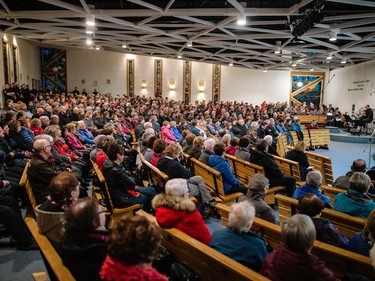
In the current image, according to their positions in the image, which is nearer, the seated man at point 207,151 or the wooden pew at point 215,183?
the wooden pew at point 215,183

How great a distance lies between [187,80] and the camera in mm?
22078

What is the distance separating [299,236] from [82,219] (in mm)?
1255

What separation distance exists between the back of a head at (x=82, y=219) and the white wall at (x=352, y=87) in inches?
715

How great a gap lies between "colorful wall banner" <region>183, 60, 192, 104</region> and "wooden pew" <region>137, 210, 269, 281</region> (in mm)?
20079

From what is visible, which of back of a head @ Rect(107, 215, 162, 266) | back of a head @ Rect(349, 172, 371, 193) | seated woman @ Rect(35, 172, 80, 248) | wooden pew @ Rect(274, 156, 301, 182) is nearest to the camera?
back of a head @ Rect(107, 215, 162, 266)

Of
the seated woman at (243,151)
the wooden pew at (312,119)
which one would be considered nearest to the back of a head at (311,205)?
the seated woman at (243,151)

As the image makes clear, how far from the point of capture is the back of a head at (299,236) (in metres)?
1.78

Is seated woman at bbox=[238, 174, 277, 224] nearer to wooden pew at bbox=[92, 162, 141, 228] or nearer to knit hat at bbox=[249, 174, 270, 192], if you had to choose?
knit hat at bbox=[249, 174, 270, 192]

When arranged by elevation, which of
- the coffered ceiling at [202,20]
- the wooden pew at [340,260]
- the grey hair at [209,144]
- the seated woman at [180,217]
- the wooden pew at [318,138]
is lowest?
the wooden pew at [318,138]

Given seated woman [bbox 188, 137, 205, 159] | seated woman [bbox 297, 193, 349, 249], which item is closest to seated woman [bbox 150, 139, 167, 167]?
seated woman [bbox 188, 137, 205, 159]

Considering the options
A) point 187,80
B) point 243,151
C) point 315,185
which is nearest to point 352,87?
point 187,80

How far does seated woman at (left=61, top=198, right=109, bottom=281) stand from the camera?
1700 mm

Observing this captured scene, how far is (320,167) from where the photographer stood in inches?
243

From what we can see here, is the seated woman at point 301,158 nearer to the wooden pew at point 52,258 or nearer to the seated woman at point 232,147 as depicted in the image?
the seated woman at point 232,147
